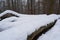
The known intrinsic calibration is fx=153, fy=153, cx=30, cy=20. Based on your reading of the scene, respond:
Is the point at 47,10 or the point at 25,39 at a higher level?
the point at 25,39

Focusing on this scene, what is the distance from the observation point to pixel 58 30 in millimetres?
2439

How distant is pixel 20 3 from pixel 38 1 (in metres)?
0.74

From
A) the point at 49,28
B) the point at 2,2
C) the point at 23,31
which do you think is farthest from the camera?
the point at 2,2

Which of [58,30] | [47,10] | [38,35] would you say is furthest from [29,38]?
[47,10]

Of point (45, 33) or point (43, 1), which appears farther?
point (43, 1)

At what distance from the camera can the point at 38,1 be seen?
6.01 meters

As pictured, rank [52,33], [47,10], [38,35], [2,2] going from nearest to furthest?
[38,35] < [52,33] < [47,10] < [2,2]

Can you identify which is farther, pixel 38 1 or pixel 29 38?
pixel 38 1

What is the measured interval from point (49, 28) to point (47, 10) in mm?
3422

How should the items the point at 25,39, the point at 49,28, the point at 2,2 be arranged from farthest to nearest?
1. the point at 2,2
2. the point at 49,28
3. the point at 25,39

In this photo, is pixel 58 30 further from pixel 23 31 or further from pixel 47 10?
pixel 47 10

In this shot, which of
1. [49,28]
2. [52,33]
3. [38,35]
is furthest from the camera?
[49,28]

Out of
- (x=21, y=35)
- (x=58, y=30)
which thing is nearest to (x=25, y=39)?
(x=21, y=35)

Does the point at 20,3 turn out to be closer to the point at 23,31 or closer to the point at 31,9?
the point at 31,9
